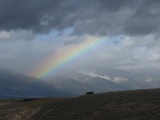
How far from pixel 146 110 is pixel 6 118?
98.5 ft

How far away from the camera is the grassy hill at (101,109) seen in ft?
177

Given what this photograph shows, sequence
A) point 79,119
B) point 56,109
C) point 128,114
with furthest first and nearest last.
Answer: point 56,109, point 79,119, point 128,114

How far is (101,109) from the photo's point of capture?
60688mm

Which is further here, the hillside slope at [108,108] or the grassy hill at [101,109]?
the grassy hill at [101,109]

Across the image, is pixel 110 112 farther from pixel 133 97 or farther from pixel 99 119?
pixel 133 97

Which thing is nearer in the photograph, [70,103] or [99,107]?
[99,107]

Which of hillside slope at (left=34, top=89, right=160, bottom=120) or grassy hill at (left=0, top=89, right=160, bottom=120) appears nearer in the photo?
hillside slope at (left=34, top=89, right=160, bottom=120)

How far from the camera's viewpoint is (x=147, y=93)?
215 feet

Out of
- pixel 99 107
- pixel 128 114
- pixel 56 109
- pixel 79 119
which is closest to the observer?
pixel 128 114

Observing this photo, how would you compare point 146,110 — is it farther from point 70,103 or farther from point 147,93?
A: point 70,103

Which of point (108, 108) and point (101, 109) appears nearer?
point (108, 108)

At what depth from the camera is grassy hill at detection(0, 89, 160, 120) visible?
54.1 m

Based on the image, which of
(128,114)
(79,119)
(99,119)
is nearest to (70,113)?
(79,119)

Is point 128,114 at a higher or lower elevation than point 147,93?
lower
